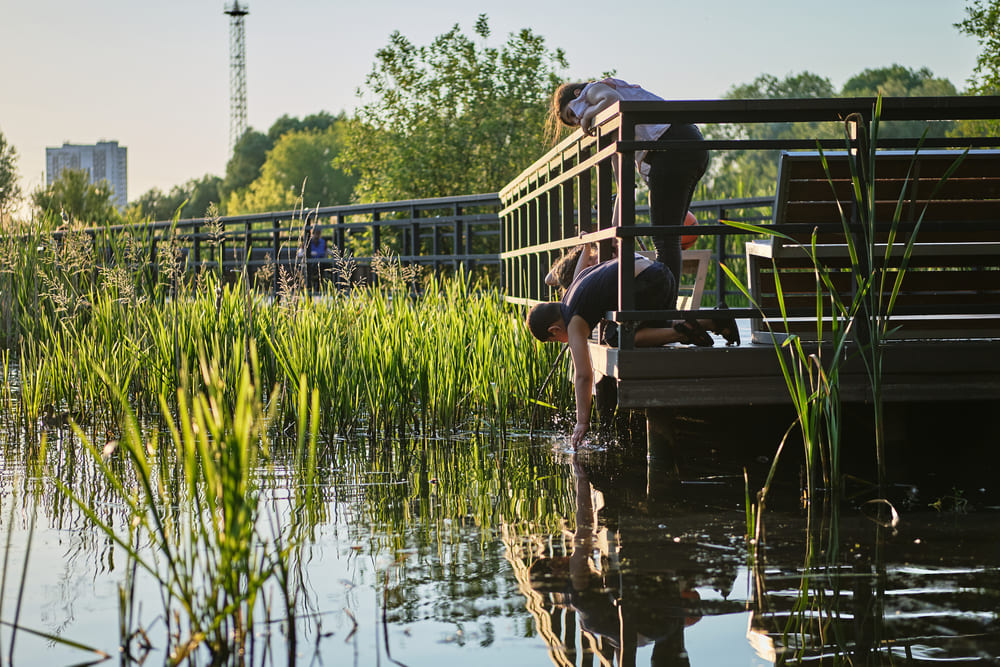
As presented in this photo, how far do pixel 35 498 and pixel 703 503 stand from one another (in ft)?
8.44

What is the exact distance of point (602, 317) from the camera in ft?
15.9

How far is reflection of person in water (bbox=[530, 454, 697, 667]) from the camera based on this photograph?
8.14 ft

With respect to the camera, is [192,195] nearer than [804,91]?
Yes

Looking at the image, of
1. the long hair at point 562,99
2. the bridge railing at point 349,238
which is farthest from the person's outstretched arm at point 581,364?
the bridge railing at point 349,238

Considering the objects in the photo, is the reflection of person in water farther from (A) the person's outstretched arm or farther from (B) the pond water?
(A) the person's outstretched arm

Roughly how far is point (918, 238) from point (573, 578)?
2770 mm

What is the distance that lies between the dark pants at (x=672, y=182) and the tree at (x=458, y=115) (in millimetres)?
14294

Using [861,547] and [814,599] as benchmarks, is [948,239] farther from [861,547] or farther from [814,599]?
[814,599]

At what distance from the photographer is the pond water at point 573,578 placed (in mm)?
2457

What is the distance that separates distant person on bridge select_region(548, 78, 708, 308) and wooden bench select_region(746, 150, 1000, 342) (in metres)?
0.52

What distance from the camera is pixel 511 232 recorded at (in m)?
8.65

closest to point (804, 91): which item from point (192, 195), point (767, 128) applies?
point (767, 128)

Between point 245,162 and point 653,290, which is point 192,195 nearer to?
point 245,162

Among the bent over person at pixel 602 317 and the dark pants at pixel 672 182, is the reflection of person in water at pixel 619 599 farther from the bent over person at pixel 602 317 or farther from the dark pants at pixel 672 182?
the dark pants at pixel 672 182
